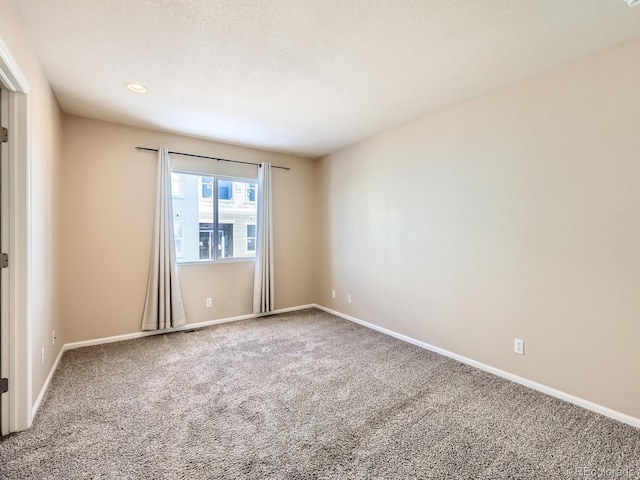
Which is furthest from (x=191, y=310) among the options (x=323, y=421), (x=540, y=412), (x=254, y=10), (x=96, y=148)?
(x=540, y=412)

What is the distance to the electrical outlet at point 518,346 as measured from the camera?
2551 mm

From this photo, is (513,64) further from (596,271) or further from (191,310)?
(191,310)

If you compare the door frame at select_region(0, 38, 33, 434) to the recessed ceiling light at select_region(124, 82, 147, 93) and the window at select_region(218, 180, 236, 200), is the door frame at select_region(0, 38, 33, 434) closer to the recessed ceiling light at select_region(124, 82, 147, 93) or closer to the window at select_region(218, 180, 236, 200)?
the recessed ceiling light at select_region(124, 82, 147, 93)

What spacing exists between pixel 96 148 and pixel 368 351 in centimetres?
376

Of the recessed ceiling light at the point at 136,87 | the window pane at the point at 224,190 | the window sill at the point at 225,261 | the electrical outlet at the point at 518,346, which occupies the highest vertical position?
the recessed ceiling light at the point at 136,87

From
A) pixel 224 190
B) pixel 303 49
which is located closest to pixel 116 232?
pixel 224 190

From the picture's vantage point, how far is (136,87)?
267cm

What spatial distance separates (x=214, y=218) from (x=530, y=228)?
365 centimetres

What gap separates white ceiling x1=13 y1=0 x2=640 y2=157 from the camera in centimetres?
174

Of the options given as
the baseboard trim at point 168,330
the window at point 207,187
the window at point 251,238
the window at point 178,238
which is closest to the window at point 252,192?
the window at point 251,238

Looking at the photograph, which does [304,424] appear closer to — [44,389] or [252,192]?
[44,389]

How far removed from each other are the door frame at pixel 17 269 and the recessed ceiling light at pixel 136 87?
0.81 meters

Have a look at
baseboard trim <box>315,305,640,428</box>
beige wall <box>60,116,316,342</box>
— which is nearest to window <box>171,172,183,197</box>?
beige wall <box>60,116,316,342</box>

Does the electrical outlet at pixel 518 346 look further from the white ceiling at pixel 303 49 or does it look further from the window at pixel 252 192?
the window at pixel 252 192
